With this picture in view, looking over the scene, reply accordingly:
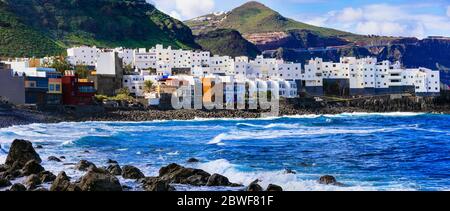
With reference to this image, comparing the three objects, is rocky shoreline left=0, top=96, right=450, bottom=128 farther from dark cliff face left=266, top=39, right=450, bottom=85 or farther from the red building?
dark cliff face left=266, top=39, right=450, bottom=85

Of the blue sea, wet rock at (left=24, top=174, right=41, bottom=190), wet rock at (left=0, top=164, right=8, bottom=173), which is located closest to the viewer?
wet rock at (left=24, top=174, right=41, bottom=190)

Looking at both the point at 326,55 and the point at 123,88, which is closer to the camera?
the point at 123,88

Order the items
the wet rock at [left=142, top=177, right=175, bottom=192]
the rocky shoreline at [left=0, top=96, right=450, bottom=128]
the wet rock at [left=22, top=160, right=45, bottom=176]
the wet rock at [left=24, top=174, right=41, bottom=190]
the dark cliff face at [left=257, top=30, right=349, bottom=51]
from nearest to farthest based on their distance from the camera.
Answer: the wet rock at [left=142, top=177, right=175, bottom=192] → the wet rock at [left=24, top=174, right=41, bottom=190] → the wet rock at [left=22, top=160, right=45, bottom=176] → the rocky shoreline at [left=0, top=96, right=450, bottom=128] → the dark cliff face at [left=257, top=30, right=349, bottom=51]

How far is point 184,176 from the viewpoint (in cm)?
1548

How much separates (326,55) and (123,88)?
388 feet

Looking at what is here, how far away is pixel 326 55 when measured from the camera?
17712cm

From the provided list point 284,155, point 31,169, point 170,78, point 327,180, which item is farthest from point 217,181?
point 170,78

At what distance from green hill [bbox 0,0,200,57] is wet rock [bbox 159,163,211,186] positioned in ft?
227

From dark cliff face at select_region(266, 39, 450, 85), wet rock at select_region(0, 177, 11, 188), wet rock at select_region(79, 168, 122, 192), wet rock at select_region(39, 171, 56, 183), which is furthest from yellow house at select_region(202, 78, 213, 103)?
dark cliff face at select_region(266, 39, 450, 85)

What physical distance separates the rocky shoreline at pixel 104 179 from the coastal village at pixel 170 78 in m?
33.9

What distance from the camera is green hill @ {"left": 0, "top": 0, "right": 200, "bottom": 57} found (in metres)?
88.5

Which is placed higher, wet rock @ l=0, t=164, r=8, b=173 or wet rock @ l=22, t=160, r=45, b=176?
wet rock @ l=22, t=160, r=45, b=176
